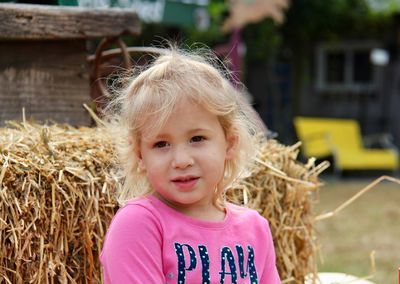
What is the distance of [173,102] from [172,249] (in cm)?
33

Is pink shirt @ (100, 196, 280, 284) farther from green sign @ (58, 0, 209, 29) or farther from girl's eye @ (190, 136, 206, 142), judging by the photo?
green sign @ (58, 0, 209, 29)

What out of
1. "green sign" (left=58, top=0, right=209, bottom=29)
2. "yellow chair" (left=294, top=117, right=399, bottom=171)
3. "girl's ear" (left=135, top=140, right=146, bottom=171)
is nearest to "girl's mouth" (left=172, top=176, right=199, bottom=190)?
"girl's ear" (left=135, top=140, right=146, bottom=171)

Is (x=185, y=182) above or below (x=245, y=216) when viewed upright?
above

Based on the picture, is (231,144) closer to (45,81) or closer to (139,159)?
(139,159)

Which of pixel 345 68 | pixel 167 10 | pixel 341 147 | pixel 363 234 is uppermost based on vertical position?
pixel 167 10

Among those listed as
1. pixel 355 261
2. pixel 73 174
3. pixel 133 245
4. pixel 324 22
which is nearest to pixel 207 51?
pixel 73 174

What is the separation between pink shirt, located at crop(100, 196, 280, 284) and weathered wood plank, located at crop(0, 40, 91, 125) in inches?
46.2

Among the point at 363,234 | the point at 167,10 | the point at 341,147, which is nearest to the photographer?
the point at 363,234

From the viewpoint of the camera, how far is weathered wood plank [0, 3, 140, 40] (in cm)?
274

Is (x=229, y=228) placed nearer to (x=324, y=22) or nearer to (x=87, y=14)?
Result: (x=87, y=14)

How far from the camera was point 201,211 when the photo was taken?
1922 mm

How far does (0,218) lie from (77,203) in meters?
0.26

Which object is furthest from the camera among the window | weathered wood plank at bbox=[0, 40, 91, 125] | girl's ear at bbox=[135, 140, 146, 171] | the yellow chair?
the window

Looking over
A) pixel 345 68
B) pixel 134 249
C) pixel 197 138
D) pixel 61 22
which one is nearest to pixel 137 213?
pixel 134 249
